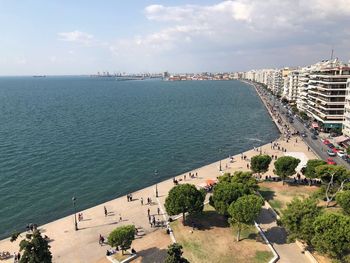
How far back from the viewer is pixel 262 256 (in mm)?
31094

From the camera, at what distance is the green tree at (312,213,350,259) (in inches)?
1019

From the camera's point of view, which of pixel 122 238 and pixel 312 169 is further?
pixel 312 169

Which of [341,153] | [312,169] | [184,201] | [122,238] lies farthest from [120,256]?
[341,153]

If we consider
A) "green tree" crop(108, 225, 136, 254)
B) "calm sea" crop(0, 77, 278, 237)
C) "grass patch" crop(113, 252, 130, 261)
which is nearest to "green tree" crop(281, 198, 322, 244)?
"green tree" crop(108, 225, 136, 254)

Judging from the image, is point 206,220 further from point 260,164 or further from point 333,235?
point 260,164

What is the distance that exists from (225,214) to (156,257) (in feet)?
33.0

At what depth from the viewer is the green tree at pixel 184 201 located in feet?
120

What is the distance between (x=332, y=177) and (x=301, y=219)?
15045 mm

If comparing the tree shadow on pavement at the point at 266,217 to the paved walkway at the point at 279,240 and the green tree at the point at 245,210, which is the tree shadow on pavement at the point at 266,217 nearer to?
the paved walkway at the point at 279,240

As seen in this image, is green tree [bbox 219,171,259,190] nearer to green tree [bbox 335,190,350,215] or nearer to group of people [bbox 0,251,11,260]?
green tree [bbox 335,190,350,215]

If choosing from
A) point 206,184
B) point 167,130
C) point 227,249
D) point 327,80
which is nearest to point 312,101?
point 327,80

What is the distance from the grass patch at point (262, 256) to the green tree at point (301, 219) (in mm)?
2615

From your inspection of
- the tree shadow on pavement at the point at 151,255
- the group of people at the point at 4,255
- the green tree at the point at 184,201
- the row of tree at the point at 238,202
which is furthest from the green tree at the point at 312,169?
the group of people at the point at 4,255

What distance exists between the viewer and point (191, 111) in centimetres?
14850
